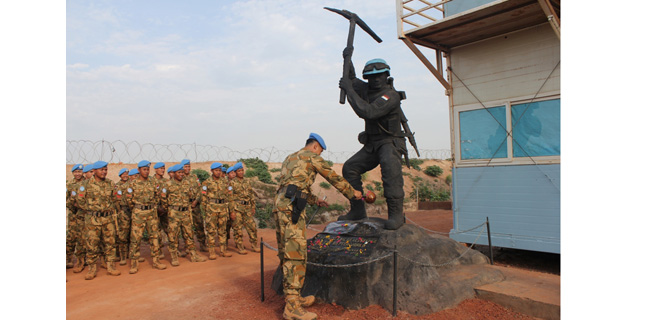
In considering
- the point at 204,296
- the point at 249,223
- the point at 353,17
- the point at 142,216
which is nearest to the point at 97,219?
the point at 142,216

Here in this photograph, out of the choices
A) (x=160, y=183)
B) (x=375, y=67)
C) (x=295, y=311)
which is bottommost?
(x=295, y=311)

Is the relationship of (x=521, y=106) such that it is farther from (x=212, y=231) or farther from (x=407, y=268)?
(x=212, y=231)

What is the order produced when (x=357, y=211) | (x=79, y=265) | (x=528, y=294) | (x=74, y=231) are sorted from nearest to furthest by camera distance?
(x=528, y=294), (x=357, y=211), (x=79, y=265), (x=74, y=231)

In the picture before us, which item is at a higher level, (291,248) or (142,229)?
(291,248)

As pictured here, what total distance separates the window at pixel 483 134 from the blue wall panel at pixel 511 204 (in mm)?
318

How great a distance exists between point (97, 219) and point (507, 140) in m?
8.00

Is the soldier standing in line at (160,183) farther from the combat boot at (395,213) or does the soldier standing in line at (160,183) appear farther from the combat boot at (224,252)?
the combat boot at (395,213)

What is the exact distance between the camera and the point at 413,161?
31734mm

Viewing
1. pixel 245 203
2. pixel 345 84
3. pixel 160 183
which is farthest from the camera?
pixel 245 203

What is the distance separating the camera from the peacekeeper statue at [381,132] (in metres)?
6.01

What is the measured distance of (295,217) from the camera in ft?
16.0

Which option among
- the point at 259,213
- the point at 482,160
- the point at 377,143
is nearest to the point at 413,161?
the point at 259,213

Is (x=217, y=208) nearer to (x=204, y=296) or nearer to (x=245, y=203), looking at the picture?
(x=245, y=203)

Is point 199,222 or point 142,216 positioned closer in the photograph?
point 142,216
